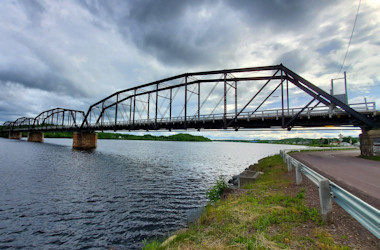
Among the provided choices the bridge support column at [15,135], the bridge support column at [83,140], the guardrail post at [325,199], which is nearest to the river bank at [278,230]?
the guardrail post at [325,199]

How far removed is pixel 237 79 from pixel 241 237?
4052 centimetres

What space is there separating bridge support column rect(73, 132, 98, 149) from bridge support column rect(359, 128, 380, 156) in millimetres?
92285

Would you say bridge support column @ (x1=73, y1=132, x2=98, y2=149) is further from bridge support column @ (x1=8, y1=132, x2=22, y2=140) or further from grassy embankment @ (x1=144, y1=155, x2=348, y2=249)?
bridge support column @ (x1=8, y1=132, x2=22, y2=140)

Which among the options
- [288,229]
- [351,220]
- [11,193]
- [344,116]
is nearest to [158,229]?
[288,229]

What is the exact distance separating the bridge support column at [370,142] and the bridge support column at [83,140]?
3633 inches

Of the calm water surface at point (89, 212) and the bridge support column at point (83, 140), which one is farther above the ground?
the bridge support column at point (83, 140)

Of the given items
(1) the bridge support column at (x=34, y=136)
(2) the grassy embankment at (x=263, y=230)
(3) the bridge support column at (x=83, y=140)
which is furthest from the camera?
(1) the bridge support column at (x=34, y=136)

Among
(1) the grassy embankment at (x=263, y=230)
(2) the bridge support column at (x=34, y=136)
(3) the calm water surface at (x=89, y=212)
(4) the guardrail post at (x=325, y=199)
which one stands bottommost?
(3) the calm water surface at (x=89, y=212)

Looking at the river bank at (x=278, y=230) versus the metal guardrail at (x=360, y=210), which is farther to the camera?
the river bank at (x=278, y=230)

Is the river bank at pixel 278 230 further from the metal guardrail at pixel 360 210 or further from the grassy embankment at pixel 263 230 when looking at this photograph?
the metal guardrail at pixel 360 210

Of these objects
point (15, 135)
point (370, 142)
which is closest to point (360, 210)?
point (370, 142)

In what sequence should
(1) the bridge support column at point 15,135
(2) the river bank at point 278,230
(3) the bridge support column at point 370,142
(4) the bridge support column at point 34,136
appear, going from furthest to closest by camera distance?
(1) the bridge support column at point 15,135 → (4) the bridge support column at point 34,136 → (3) the bridge support column at point 370,142 → (2) the river bank at point 278,230

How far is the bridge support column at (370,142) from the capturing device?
→ 2371cm

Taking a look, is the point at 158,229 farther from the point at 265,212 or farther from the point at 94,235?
the point at 265,212
